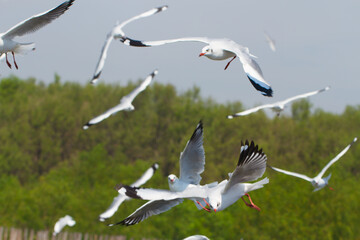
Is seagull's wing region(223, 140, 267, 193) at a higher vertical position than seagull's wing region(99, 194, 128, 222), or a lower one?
higher

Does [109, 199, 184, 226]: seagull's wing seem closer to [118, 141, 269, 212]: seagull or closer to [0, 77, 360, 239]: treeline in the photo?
[118, 141, 269, 212]: seagull

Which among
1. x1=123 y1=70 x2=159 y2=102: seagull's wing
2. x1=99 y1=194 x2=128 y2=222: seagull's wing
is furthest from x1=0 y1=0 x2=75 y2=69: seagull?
x1=123 y1=70 x2=159 y2=102: seagull's wing

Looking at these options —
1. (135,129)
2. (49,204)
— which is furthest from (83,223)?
(135,129)

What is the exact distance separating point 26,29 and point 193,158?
233 centimetres

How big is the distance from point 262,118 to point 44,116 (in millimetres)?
12521

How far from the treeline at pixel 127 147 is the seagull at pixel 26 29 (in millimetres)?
13925

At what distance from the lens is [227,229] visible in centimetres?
1891

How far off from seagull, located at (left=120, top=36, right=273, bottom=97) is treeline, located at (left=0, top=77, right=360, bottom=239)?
1464 cm

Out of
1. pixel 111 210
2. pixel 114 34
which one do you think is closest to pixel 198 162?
pixel 111 210

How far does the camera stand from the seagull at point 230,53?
464 centimetres

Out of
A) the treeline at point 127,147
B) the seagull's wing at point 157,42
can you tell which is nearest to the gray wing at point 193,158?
the seagull's wing at point 157,42

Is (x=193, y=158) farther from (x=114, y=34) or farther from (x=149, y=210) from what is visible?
(x=114, y=34)

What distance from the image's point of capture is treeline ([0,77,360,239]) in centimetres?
2150

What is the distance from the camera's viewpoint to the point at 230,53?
559 cm
